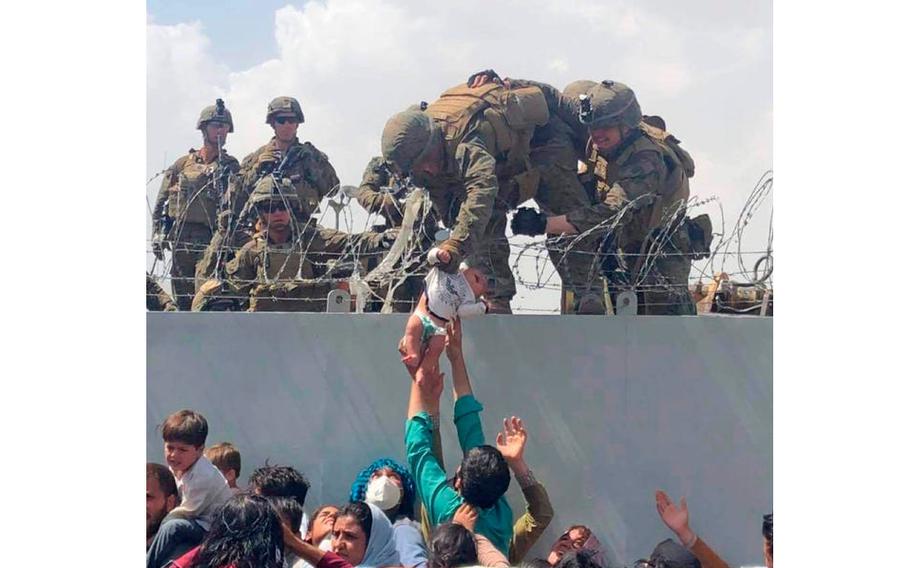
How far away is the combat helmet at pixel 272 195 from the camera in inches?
281

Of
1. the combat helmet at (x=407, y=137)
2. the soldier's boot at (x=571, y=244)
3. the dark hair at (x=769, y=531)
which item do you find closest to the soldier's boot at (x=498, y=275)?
the soldier's boot at (x=571, y=244)

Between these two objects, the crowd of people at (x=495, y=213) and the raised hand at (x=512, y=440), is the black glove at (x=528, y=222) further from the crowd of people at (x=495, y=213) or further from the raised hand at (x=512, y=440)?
the raised hand at (x=512, y=440)

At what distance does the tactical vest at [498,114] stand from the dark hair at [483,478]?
1.78 m

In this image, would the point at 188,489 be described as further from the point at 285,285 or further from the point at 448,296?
the point at 285,285

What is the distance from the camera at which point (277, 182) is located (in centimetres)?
729

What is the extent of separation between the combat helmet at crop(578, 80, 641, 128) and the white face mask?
2410 mm

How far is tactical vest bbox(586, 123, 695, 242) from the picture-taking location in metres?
6.59

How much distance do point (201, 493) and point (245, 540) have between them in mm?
573

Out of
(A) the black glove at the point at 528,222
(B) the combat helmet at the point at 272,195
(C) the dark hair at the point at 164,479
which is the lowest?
(C) the dark hair at the point at 164,479

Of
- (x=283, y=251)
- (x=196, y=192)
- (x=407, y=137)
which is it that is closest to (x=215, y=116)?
(x=196, y=192)

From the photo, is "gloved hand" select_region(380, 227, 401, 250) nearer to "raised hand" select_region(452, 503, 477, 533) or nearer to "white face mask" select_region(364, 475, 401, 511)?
"white face mask" select_region(364, 475, 401, 511)

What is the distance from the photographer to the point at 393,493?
560 centimetres

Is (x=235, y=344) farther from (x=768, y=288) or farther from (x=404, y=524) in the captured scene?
(x=768, y=288)

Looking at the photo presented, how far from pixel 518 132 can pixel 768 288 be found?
1640 millimetres
